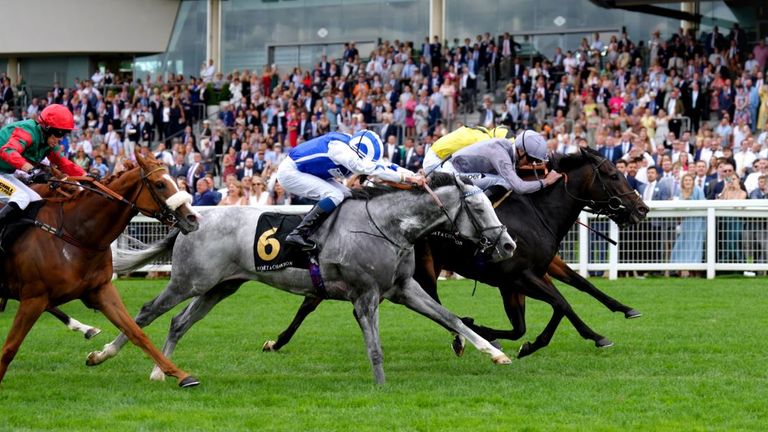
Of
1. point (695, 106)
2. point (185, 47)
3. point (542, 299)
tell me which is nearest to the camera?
point (542, 299)

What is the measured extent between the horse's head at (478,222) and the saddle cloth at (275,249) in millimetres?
1104

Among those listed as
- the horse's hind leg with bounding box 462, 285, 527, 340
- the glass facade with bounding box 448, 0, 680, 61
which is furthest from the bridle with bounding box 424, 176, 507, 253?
the glass facade with bounding box 448, 0, 680, 61

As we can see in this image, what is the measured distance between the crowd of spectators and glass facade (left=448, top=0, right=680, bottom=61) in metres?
0.43

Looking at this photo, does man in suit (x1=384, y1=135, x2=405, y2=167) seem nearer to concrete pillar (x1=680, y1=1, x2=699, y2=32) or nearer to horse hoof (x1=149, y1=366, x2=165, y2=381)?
concrete pillar (x1=680, y1=1, x2=699, y2=32)

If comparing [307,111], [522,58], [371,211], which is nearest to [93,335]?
[371,211]

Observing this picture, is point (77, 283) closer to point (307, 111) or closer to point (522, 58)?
point (307, 111)

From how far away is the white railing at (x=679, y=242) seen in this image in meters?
14.7

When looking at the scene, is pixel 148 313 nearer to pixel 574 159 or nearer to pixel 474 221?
pixel 474 221

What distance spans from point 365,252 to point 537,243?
1.72m

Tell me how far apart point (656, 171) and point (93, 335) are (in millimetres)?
8626

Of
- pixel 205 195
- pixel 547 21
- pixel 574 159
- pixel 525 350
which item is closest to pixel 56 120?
pixel 525 350

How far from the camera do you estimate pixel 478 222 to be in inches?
309

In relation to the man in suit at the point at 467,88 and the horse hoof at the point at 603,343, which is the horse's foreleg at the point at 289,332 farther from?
the man in suit at the point at 467,88

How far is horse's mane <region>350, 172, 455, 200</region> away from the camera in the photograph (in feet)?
26.0
